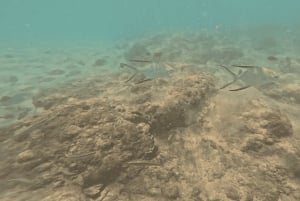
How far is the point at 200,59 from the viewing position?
58.2ft

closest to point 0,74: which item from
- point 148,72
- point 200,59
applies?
point 200,59

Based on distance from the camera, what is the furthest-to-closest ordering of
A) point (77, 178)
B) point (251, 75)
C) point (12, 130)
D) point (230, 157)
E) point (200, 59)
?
point (200, 59), point (251, 75), point (12, 130), point (230, 157), point (77, 178)

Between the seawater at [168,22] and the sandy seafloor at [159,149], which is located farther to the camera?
the seawater at [168,22]

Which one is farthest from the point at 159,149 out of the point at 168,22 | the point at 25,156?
the point at 168,22

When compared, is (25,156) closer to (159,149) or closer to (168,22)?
(159,149)

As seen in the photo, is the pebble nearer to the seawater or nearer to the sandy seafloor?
the sandy seafloor

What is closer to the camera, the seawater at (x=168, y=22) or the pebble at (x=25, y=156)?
the pebble at (x=25, y=156)

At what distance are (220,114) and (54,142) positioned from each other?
272 cm

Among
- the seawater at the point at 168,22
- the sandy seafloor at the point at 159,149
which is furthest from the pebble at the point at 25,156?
the seawater at the point at 168,22

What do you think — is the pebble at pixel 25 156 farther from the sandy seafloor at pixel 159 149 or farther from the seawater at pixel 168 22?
the seawater at pixel 168 22

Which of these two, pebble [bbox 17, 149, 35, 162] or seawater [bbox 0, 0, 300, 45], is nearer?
pebble [bbox 17, 149, 35, 162]

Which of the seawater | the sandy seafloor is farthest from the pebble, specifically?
the seawater

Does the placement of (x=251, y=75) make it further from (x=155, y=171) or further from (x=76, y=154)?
(x=76, y=154)

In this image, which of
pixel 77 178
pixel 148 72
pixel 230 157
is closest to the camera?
pixel 77 178
